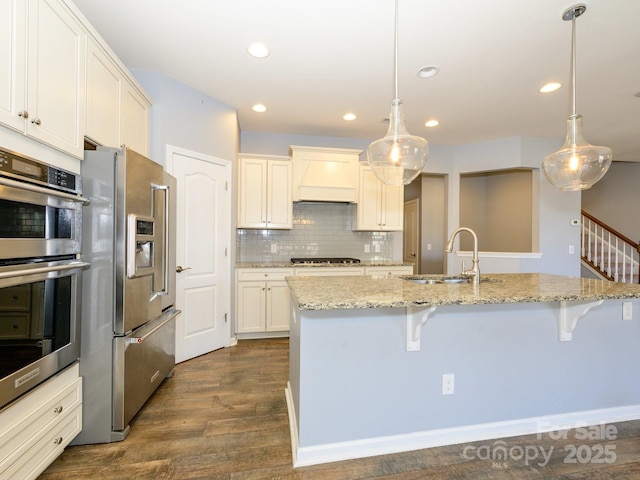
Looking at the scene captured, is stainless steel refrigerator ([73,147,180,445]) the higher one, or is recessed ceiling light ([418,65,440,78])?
recessed ceiling light ([418,65,440,78])

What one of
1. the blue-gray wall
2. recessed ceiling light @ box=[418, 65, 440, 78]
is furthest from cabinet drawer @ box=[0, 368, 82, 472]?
recessed ceiling light @ box=[418, 65, 440, 78]

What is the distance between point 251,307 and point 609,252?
6.08 metres

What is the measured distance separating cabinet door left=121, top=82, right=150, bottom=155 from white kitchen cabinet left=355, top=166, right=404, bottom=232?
259 centimetres

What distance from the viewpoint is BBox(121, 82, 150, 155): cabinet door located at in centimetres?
232

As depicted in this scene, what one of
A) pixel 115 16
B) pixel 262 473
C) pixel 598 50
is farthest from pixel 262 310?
pixel 598 50

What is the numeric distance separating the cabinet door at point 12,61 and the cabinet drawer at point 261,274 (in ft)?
8.27

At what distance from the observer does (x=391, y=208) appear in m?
Answer: 4.27

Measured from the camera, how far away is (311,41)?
228 cm

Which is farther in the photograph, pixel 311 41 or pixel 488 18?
pixel 311 41

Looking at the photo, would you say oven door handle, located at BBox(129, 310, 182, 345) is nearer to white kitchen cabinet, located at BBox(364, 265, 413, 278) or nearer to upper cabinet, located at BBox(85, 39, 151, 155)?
upper cabinet, located at BBox(85, 39, 151, 155)

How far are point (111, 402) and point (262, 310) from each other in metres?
1.97

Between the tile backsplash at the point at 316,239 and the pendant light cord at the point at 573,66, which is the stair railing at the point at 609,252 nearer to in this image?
the tile backsplash at the point at 316,239

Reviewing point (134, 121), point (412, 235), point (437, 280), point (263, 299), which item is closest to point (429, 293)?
point (437, 280)

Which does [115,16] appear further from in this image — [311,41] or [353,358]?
[353,358]
